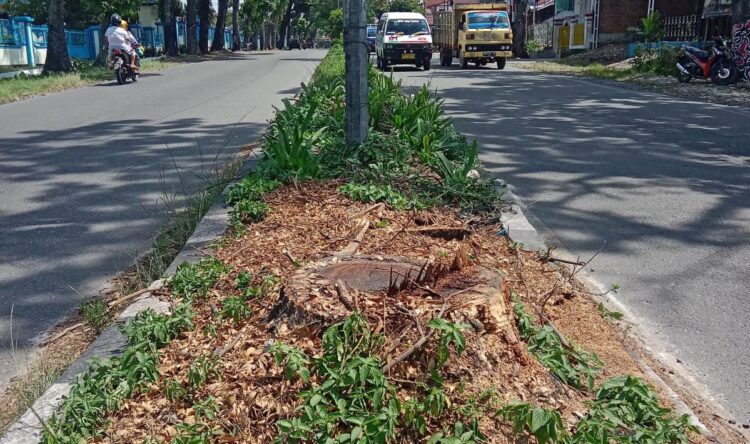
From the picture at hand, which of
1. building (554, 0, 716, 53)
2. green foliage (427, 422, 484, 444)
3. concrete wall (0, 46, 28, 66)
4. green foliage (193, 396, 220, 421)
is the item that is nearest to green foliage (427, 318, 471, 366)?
green foliage (427, 422, 484, 444)

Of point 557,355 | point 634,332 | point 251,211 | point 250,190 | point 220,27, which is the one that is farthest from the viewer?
point 220,27

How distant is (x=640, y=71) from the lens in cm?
2334

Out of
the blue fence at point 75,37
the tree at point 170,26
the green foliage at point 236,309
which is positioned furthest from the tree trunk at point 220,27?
the green foliage at point 236,309

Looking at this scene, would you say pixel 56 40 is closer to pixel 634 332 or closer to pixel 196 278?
pixel 196 278

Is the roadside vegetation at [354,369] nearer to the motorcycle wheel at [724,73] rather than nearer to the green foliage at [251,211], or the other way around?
the green foliage at [251,211]

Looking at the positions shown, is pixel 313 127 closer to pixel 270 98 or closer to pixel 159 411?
pixel 159 411

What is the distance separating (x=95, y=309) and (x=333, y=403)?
215cm

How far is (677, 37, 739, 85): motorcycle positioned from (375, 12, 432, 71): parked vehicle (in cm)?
1117

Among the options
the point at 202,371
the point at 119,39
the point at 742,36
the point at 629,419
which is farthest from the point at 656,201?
the point at 119,39

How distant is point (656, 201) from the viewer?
269 inches

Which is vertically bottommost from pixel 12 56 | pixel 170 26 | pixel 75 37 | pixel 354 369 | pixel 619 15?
pixel 354 369

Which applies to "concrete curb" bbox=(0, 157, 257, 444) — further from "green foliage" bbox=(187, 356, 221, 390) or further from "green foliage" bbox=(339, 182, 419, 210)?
"green foliage" bbox=(339, 182, 419, 210)

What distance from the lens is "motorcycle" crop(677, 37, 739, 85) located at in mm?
17828

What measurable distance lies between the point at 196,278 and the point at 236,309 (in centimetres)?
60
